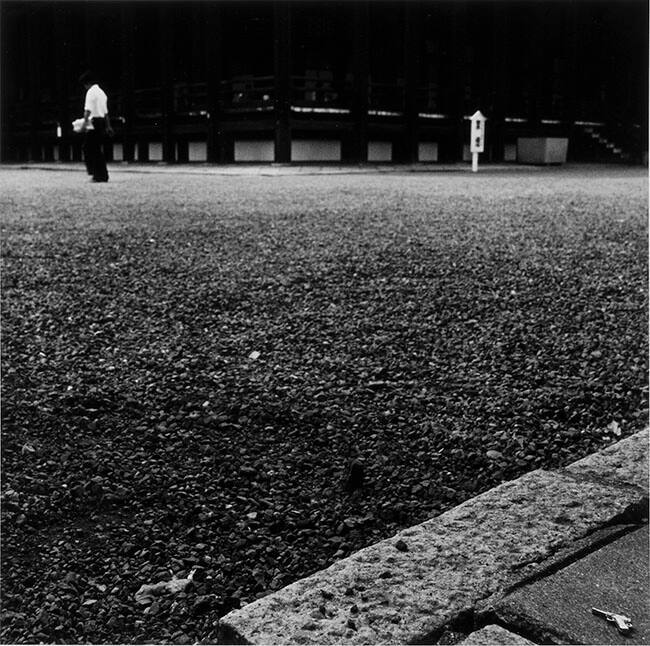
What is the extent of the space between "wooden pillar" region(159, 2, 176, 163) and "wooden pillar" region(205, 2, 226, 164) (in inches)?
47.3

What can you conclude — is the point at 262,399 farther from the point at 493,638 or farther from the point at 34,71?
the point at 34,71

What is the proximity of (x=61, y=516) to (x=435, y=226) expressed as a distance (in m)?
4.39

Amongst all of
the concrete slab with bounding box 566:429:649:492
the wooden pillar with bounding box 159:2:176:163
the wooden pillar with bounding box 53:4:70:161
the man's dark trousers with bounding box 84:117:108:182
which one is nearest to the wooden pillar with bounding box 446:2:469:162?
the wooden pillar with bounding box 159:2:176:163

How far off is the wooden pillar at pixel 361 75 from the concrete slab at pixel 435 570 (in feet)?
51.1

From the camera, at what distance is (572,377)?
93.7 inches

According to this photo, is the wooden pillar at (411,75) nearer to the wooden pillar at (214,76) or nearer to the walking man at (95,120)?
the wooden pillar at (214,76)

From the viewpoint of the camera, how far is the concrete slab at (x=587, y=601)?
1107 mm

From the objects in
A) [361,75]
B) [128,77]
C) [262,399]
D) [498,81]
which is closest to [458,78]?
[498,81]

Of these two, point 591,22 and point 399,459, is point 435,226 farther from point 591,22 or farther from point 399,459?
point 591,22

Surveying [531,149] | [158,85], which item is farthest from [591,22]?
[158,85]

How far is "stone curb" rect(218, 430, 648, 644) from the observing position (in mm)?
1126

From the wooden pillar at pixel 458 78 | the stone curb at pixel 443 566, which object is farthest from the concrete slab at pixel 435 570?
the wooden pillar at pixel 458 78

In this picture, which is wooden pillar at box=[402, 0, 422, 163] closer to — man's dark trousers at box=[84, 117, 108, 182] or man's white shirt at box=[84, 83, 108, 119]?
man's dark trousers at box=[84, 117, 108, 182]

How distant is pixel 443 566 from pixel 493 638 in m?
0.20
